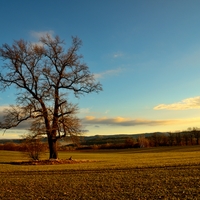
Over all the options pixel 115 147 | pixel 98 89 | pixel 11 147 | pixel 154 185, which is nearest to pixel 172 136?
pixel 115 147

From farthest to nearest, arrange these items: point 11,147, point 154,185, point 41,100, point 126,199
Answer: point 11,147 < point 41,100 < point 154,185 < point 126,199

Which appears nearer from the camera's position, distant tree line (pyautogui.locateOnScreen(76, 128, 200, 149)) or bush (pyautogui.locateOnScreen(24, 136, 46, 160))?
bush (pyautogui.locateOnScreen(24, 136, 46, 160))

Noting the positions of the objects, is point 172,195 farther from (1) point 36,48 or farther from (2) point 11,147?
(2) point 11,147

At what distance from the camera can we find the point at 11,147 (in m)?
85.2

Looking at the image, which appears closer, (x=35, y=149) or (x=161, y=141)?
(x=35, y=149)

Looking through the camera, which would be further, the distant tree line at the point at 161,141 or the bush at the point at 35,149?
the distant tree line at the point at 161,141

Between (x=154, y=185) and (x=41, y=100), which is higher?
(x=41, y=100)

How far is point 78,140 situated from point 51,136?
133 inches

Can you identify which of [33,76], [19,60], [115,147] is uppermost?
[19,60]

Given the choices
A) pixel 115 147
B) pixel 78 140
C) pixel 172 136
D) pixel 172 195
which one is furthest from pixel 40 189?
pixel 172 136

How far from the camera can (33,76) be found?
32.0m

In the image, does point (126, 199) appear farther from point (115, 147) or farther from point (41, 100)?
point (115, 147)

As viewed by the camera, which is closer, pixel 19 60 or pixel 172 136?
pixel 19 60

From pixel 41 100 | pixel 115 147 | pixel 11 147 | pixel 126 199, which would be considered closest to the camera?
pixel 126 199
